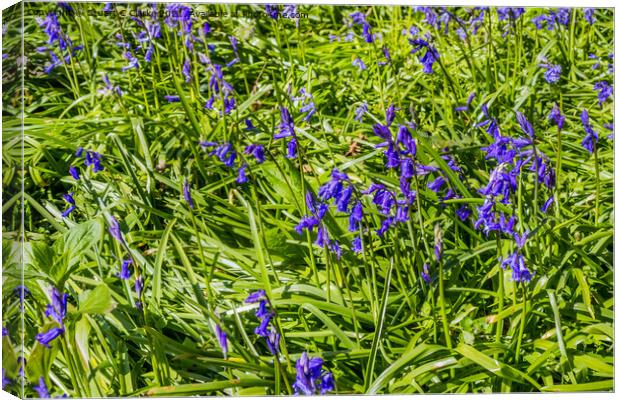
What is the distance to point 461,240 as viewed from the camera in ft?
9.87

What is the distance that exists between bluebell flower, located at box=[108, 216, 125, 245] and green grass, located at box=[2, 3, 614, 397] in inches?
2.1

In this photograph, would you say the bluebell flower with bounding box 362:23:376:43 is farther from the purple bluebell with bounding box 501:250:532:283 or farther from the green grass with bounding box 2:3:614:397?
the purple bluebell with bounding box 501:250:532:283

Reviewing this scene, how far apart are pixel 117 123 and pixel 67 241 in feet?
2.27

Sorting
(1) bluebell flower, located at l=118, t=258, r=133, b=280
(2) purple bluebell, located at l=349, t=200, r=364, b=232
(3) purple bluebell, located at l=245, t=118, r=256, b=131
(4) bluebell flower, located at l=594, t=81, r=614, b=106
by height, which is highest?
(3) purple bluebell, located at l=245, t=118, r=256, b=131

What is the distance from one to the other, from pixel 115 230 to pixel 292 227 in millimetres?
658

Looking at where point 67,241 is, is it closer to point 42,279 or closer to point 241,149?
point 42,279

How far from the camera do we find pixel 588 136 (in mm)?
3012

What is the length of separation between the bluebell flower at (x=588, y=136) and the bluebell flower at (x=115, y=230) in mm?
1646

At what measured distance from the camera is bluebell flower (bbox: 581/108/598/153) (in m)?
2.94

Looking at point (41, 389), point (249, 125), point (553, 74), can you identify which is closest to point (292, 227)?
point (249, 125)

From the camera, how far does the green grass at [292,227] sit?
2.75m

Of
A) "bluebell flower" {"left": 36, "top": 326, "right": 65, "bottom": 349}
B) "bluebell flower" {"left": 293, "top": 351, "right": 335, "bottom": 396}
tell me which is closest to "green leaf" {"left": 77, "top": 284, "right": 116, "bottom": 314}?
"bluebell flower" {"left": 36, "top": 326, "right": 65, "bottom": 349}

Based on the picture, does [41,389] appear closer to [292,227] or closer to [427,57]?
[292,227]

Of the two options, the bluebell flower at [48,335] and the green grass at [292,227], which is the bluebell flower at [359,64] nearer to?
the green grass at [292,227]
